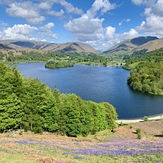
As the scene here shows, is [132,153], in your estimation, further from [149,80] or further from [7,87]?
[149,80]

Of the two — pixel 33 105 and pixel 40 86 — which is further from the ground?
pixel 40 86

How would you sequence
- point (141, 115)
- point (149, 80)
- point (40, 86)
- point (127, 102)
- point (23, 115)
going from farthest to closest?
point (149, 80)
point (127, 102)
point (141, 115)
point (40, 86)
point (23, 115)

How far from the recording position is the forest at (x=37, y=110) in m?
40.1

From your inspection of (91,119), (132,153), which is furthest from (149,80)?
(132,153)

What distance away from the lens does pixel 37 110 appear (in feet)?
144

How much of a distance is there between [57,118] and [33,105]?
591 centimetres

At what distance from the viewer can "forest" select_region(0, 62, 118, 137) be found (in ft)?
131

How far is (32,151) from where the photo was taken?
22625 millimetres

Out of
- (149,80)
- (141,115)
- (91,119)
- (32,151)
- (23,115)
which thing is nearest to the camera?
(32,151)

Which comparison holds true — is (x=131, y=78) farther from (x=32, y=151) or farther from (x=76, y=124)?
(x=32, y=151)

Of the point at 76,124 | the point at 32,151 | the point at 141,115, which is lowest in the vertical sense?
the point at 141,115

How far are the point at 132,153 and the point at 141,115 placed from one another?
73.5 metres

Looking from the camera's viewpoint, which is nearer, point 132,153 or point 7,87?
point 132,153

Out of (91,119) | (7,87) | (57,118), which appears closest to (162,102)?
(91,119)
